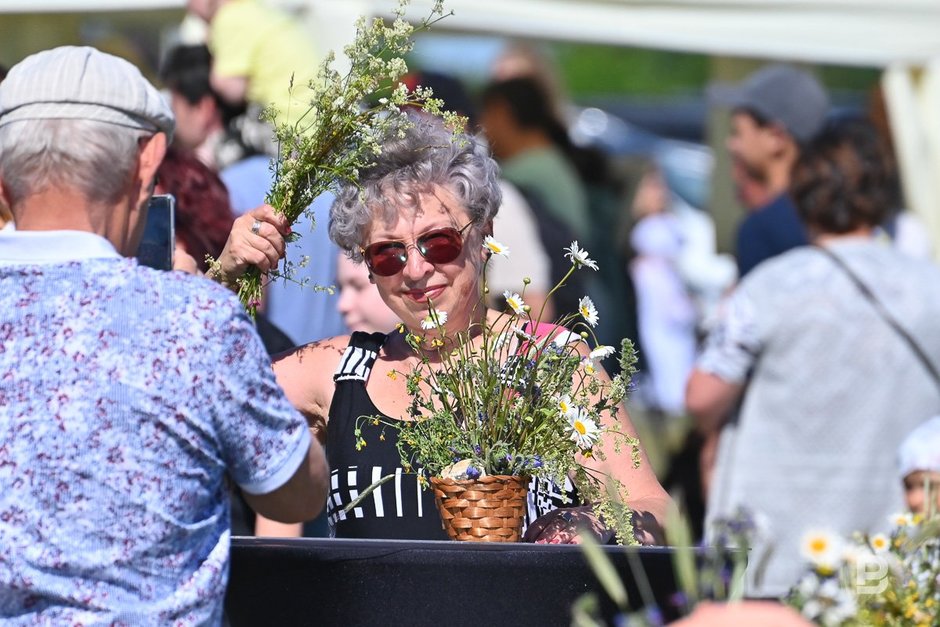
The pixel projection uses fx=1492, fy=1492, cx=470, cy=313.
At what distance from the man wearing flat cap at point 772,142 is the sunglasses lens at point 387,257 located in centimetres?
311

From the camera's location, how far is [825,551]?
166 cm

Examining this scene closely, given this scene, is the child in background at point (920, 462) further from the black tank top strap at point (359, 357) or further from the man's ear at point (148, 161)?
the man's ear at point (148, 161)

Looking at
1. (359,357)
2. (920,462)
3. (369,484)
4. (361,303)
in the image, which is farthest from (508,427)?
(361,303)

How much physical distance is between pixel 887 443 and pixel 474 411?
6.86 ft

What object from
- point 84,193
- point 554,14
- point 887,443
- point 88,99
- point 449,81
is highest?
point 554,14

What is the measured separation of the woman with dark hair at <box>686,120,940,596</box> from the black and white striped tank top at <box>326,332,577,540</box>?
1663mm

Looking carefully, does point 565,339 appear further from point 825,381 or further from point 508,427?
point 825,381

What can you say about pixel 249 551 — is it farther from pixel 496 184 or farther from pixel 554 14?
pixel 554 14

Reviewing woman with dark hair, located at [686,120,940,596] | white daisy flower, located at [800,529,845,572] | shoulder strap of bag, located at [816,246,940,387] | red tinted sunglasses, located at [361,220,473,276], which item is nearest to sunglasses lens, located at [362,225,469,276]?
red tinted sunglasses, located at [361,220,473,276]

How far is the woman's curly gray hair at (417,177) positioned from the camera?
2756 millimetres

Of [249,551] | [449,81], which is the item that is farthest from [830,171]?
[249,551]

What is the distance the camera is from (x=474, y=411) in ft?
8.02

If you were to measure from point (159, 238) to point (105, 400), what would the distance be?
0.77 metres

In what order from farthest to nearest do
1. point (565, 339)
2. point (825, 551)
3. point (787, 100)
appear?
point (787, 100) → point (565, 339) → point (825, 551)
